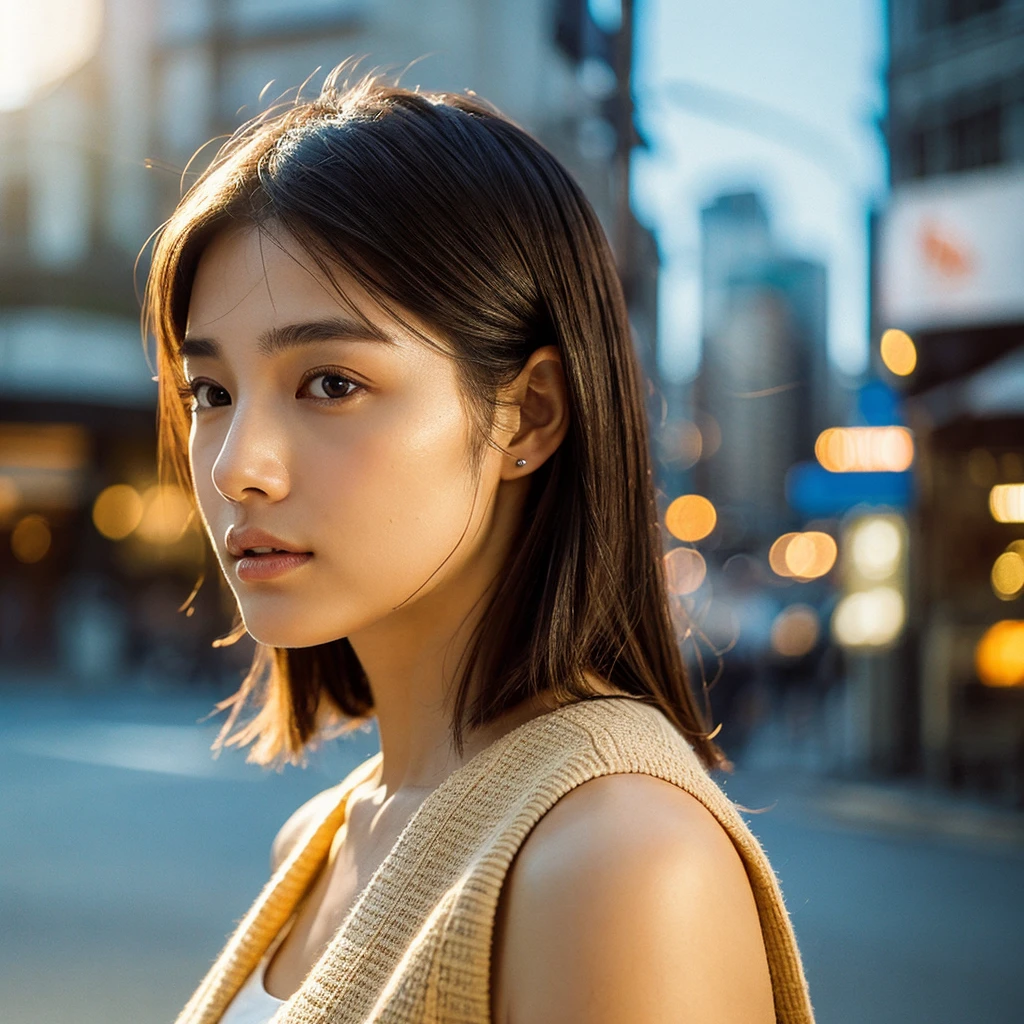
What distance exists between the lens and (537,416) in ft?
4.42

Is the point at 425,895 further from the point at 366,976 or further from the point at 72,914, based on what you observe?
the point at 72,914

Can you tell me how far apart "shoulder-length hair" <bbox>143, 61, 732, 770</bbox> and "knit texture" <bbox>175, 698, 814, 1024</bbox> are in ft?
0.35

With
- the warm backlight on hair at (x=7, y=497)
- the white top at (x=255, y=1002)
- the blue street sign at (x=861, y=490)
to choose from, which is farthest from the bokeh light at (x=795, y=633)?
the warm backlight on hair at (x=7, y=497)

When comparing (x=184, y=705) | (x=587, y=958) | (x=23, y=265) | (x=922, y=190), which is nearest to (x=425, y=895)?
(x=587, y=958)

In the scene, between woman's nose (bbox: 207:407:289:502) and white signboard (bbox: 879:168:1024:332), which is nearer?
woman's nose (bbox: 207:407:289:502)

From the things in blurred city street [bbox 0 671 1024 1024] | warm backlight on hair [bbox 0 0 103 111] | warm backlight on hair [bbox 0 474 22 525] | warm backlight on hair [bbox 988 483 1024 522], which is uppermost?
warm backlight on hair [bbox 0 0 103 111]

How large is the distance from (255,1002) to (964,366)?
8379 mm

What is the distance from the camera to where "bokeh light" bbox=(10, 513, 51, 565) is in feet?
68.2

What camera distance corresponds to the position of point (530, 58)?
13.9 meters

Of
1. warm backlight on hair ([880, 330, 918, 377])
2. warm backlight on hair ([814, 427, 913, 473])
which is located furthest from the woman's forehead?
warm backlight on hair ([880, 330, 918, 377])

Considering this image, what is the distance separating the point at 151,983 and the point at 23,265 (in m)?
14.2

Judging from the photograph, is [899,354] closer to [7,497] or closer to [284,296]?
[284,296]

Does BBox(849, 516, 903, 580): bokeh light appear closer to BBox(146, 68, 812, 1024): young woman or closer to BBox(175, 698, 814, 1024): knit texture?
BBox(146, 68, 812, 1024): young woman

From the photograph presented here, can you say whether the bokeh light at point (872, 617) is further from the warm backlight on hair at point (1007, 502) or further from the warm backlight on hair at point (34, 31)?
the warm backlight on hair at point (34, 31)
